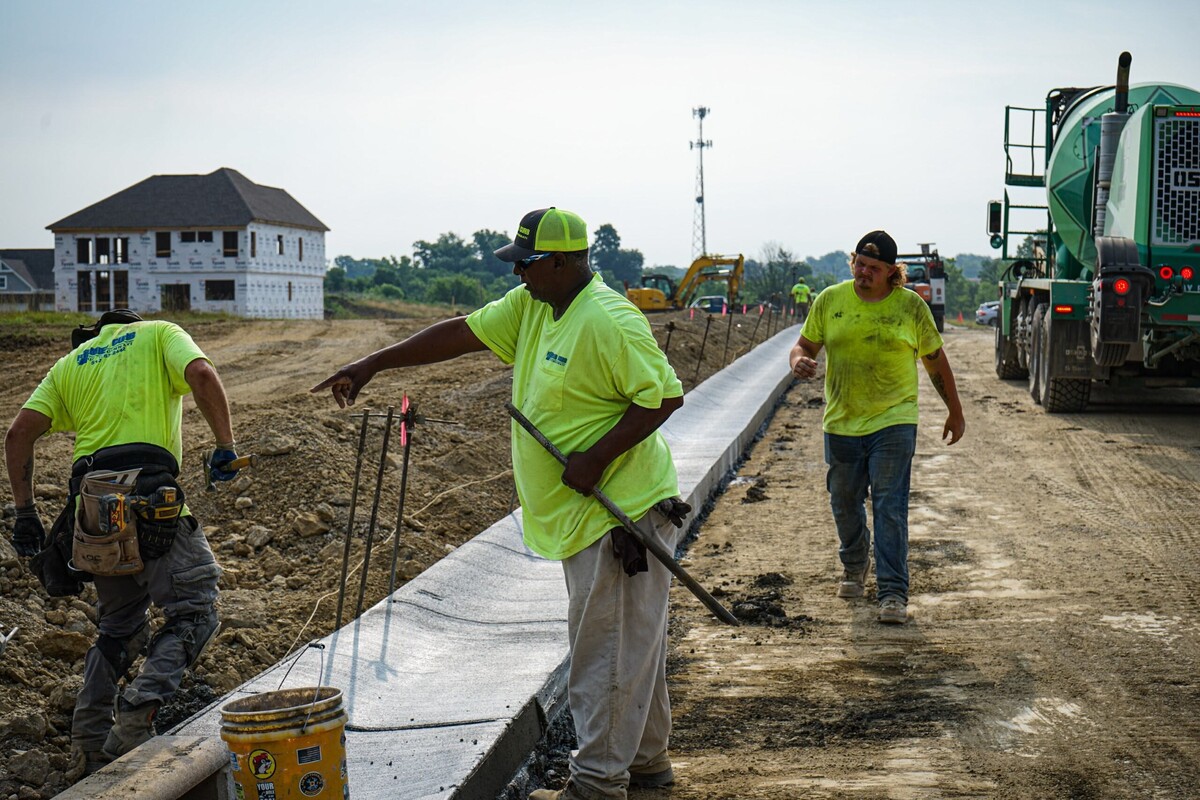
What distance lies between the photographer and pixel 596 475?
411cm

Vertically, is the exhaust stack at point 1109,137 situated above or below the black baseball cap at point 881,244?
above

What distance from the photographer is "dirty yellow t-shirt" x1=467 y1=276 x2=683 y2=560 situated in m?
4.13

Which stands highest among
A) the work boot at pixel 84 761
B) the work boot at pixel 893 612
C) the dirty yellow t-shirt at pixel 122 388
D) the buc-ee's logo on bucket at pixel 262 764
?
the dirty yellow t-shirt at pixel 122 388

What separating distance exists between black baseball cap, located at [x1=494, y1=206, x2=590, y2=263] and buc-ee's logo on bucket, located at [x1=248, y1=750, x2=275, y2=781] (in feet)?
5.67

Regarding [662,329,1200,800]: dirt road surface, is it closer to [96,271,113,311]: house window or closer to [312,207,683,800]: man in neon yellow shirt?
[312,207,683,800]: man in neon yellow shirt

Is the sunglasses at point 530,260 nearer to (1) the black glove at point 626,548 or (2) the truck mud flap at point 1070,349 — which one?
(1) the black glove at point 626,548

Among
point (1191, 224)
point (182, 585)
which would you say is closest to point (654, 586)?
point (182, 585)

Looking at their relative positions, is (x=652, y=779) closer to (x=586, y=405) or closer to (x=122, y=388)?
(x=586, y=405)

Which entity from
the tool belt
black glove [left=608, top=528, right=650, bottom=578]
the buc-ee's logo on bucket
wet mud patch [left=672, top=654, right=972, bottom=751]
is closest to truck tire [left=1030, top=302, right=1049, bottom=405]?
wet mud patch [left=672, top=654, right=972, bottom=751]

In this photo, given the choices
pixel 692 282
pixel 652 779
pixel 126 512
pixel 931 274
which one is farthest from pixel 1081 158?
pixel 692 282

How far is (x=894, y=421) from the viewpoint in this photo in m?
6.89

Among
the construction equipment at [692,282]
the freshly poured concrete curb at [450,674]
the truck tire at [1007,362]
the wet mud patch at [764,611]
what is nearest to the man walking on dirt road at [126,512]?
the freshly poured concrete curb at [450,674]

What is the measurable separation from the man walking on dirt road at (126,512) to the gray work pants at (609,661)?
167 cm

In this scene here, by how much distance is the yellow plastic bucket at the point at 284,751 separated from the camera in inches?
147
